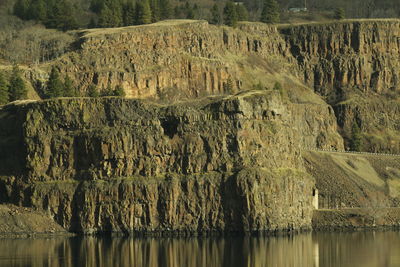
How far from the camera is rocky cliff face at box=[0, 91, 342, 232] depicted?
17550 centimetres

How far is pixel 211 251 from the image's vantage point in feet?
491

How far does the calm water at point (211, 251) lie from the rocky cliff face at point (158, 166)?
6.74m

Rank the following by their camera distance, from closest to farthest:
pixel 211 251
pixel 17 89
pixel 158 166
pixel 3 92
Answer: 1. pixel 211 251
2. pixel 158 166
3. pixel 3 92
4. pixel 17 89

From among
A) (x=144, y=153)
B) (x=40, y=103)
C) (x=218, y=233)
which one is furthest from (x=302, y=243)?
(x=40, y=103)

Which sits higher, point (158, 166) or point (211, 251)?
point (158, 166)

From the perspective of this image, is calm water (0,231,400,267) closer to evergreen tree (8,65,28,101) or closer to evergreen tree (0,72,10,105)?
evergreen tree (0,72,10,105)

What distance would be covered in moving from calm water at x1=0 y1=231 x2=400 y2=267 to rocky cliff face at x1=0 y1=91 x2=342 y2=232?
22.1 ft

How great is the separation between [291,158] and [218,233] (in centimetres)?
1630

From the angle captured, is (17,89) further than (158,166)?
Yes

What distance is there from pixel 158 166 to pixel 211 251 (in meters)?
31.1

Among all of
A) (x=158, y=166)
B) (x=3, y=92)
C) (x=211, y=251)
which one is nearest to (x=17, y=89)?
(x=3, y=92)

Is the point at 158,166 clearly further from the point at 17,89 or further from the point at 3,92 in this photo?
the point at 3,92

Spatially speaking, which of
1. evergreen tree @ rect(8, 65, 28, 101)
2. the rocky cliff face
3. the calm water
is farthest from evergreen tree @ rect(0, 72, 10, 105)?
the calm water

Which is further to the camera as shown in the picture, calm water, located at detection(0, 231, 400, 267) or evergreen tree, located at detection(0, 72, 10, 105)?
evergreen tree, located at detection(0, 72, 10, 105)
